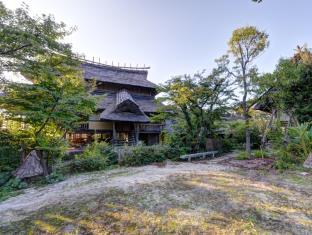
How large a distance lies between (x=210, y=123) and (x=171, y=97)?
381 centimetres

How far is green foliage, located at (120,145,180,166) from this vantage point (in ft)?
37.4

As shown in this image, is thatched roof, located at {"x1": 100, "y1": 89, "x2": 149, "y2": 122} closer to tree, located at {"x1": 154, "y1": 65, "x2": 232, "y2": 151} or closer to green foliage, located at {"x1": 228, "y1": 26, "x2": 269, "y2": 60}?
tree, located at {"x1": 154, "y1": 65, "x2": 232, "y2": 151}

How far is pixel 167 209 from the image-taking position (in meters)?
4.49

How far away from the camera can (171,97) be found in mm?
14047

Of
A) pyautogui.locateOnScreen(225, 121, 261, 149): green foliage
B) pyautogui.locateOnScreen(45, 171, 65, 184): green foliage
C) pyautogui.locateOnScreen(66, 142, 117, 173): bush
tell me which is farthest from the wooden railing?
pyautogui.locateOnScreen(45, 171, 65, 184): green foliage

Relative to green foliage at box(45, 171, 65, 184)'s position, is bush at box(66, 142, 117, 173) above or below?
above

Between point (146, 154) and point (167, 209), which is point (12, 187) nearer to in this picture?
point (167, 209)

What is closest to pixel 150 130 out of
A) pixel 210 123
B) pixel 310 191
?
pixel 210 123

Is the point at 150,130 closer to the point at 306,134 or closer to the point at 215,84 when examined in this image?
the point at 215,84

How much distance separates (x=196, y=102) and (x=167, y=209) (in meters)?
10.4

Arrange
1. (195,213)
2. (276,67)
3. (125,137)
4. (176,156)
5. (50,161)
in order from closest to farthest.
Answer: (195,213), (50,161), (276,67), (176,156), (125,137)

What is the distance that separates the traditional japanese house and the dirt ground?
10.9 meters

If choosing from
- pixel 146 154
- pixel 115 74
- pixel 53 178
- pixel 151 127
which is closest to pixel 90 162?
pixel 53 178

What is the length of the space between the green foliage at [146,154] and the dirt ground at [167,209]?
14.7 ft
